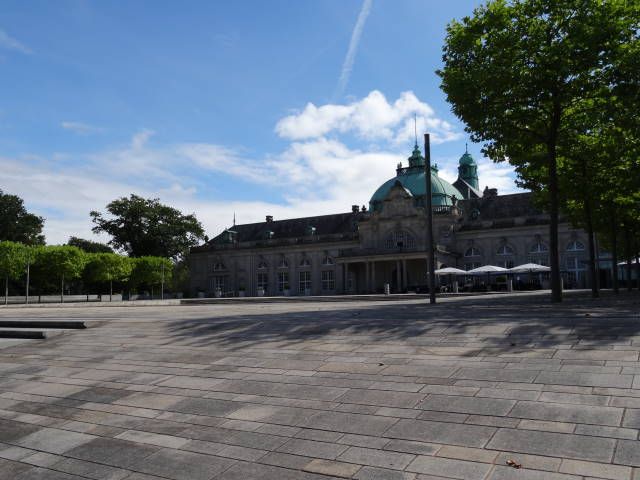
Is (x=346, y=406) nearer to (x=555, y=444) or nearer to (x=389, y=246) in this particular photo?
(x=555, y=444)

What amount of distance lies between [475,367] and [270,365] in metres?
3.19

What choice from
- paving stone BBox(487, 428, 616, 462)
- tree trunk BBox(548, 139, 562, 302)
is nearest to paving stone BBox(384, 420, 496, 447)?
paving stone BBox(487, 428, 616, 462)

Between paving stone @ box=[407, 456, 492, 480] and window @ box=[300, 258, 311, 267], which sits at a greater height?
window @ box=[300, 258, 311, 267]

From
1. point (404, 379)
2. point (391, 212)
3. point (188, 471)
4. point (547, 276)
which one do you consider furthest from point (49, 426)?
point (391, 212)

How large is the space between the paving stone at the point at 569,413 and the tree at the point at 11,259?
5215 cm

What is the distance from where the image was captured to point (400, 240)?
64.6 metres

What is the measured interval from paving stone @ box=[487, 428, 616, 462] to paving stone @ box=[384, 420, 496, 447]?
0.44 feet

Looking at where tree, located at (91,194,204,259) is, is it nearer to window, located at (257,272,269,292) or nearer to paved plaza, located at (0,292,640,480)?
window, located at (257,272,269,292)

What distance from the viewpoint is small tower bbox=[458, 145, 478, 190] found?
87.8 meters

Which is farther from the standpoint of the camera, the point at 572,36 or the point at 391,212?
the point at 391,212

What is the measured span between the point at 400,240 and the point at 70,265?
37.4 m

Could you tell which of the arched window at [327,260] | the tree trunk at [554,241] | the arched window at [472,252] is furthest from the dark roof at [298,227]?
the tree trunk at [554,241]

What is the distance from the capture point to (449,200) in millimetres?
64688

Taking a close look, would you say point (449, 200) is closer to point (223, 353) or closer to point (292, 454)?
point (223, 353)
